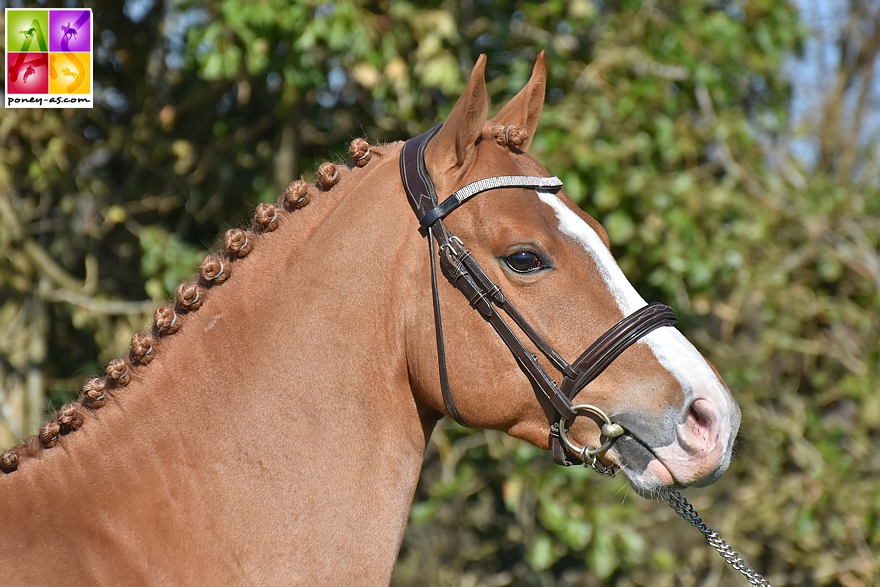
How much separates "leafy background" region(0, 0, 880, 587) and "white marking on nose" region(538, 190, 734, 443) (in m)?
2.18

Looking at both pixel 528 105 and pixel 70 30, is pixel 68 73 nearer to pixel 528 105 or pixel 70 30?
pixel 70 30

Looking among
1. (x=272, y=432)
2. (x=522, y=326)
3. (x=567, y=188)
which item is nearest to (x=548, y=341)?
(x=522, y=326)

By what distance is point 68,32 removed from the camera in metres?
3.47

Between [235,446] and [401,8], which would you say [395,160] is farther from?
[401,8]

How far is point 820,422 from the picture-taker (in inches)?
215

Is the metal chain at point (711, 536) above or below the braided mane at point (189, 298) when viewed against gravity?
below

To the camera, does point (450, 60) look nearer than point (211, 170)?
Yes

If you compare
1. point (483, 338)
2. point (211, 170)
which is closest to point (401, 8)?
point (211, 170)

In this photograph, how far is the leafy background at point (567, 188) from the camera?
13.7 feet

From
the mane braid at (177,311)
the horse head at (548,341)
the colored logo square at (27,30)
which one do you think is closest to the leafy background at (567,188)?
the colored logo square at (27,30)

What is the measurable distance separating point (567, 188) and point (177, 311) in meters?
2.57

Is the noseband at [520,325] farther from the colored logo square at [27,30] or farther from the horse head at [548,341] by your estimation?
the colored logo square at [27,30]

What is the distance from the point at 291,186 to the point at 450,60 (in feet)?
7.48

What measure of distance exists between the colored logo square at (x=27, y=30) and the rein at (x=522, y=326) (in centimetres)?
224
